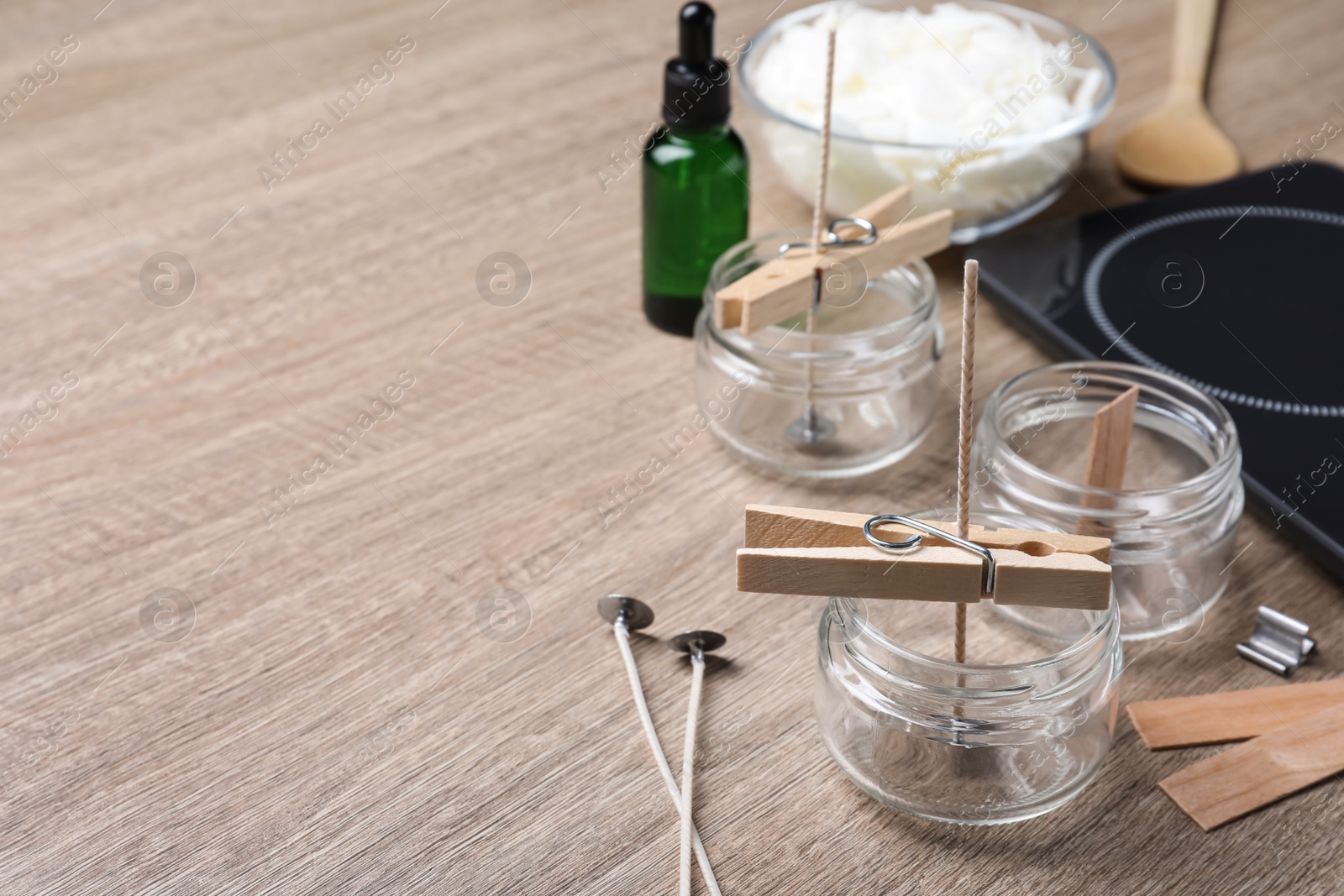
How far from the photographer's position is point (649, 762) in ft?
2.33

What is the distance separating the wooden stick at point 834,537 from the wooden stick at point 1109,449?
0.51ft

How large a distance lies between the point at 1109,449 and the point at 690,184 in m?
0.42

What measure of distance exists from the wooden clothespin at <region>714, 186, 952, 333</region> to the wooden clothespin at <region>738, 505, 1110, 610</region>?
25cm

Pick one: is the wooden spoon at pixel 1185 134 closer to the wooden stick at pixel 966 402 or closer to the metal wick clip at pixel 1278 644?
the metal wick clip at pixel 1278 644

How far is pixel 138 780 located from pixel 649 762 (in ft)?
1.00

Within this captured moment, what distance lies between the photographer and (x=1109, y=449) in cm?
79

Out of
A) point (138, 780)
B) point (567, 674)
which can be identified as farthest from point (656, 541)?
point (138, 780)

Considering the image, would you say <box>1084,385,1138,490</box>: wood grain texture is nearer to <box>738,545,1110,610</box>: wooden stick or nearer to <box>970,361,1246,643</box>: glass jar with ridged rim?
<box>970,361,1246,643</box>: glass jar with ridged rim

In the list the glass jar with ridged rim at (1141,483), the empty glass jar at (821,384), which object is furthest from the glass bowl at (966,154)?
the glass jar with ridged rim at (1141,483)

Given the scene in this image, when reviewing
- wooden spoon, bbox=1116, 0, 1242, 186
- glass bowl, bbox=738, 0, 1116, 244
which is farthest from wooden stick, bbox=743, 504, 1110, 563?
wooden spoon, bbox=1116, 0, 1242, 186

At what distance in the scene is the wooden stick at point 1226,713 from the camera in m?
0.71

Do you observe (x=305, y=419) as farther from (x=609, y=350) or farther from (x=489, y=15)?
(x=489, y=15)

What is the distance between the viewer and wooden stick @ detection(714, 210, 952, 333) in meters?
0.84

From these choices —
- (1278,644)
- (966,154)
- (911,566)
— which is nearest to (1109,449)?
(1278,644)
